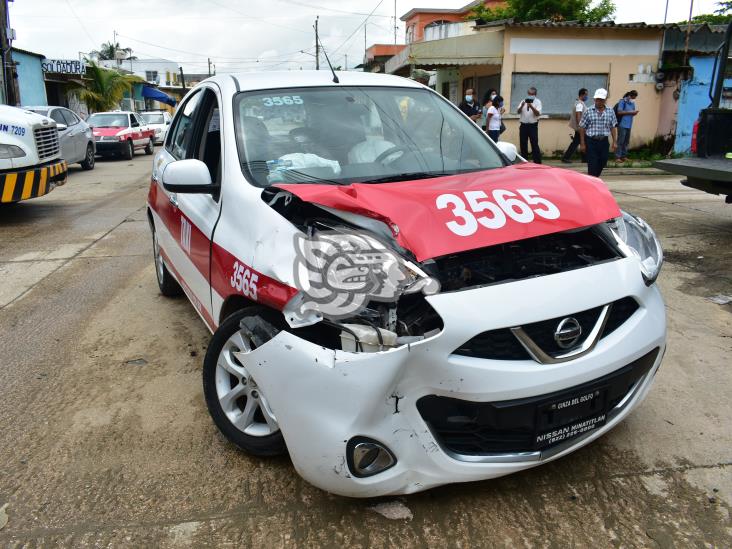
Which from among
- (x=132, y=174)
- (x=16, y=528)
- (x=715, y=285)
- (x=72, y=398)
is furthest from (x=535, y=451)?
(x=132, y=174)

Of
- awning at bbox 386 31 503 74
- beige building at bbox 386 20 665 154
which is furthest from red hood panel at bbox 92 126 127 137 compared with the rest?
beige building at bbox 386 20 665 154

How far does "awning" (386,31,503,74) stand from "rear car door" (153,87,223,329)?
13.9 meters

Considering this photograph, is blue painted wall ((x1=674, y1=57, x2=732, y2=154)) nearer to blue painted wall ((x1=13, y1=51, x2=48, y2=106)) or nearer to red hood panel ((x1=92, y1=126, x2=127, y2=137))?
red hood panel ((x1=92, y1=126, x2=127, y2=137))

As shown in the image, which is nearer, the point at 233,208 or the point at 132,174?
the point at 233,208

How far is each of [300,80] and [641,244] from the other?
2.16 m

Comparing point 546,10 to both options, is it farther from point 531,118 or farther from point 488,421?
point 488,421

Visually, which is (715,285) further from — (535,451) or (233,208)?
(233,208)

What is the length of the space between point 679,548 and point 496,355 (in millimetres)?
978

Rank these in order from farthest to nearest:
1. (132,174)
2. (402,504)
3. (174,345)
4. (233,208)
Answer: (132,174)
(174,345)
(233,208)
(402,504)

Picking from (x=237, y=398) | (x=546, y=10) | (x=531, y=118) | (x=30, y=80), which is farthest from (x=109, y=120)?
(x=546, y=10)

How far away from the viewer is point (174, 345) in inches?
168

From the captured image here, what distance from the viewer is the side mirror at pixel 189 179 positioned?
3127mm

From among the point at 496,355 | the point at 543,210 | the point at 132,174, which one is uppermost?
the point at 543,210

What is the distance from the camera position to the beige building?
55.0 ft
